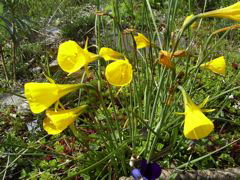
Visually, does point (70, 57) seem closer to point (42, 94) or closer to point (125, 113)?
point (42, 94)

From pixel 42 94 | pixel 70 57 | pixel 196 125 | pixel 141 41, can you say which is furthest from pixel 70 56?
pixel 196 125

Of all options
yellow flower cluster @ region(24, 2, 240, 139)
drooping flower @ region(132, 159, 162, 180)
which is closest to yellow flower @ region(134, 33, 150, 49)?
yellow flower cluster @ region(24, 2, 240, 139)

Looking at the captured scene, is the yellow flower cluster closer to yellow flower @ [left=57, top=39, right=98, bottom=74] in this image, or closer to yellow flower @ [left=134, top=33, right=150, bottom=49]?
yellow flower @ [left=57, top=39, right=98, bottom=74]

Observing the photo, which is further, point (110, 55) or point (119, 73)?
point (110, 55)

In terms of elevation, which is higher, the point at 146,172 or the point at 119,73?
the point at 119,73

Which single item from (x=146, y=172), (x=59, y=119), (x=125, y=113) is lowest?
(x=125, y=113)

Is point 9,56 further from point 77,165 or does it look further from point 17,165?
point 77,165
